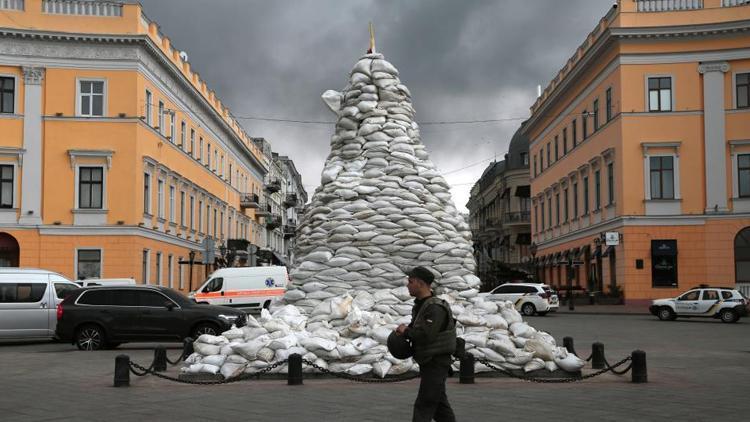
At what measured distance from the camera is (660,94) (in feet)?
138

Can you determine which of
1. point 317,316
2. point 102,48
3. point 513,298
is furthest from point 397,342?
point 102,48

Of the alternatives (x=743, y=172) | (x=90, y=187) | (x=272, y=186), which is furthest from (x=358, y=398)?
(x=272, y=186)

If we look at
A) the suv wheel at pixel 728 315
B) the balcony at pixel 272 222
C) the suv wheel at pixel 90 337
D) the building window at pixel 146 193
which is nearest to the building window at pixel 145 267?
the building window at pixel 146 193

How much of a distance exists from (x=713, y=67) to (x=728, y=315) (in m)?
14.2

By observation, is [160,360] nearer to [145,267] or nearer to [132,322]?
[132,322]

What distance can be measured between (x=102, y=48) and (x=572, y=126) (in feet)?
87.9

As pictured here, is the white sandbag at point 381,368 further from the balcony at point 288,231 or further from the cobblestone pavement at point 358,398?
the balcony at point 288,231

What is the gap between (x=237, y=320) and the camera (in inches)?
784

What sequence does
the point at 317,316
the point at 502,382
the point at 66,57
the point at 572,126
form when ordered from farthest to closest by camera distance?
the point at 572,126, the point at 66,57, the point at 317,316, the point at 502,382

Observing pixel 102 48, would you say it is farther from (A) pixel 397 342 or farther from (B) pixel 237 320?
(A) pixel 397 342

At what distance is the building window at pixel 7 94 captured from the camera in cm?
3988

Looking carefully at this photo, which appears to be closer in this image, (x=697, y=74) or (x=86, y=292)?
(x=86, y=292)

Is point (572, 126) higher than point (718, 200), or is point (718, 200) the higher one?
point (572, 126)

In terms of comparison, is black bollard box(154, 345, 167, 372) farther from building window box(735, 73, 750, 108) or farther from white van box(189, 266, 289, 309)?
building window box(735, 73, 750, 108)
